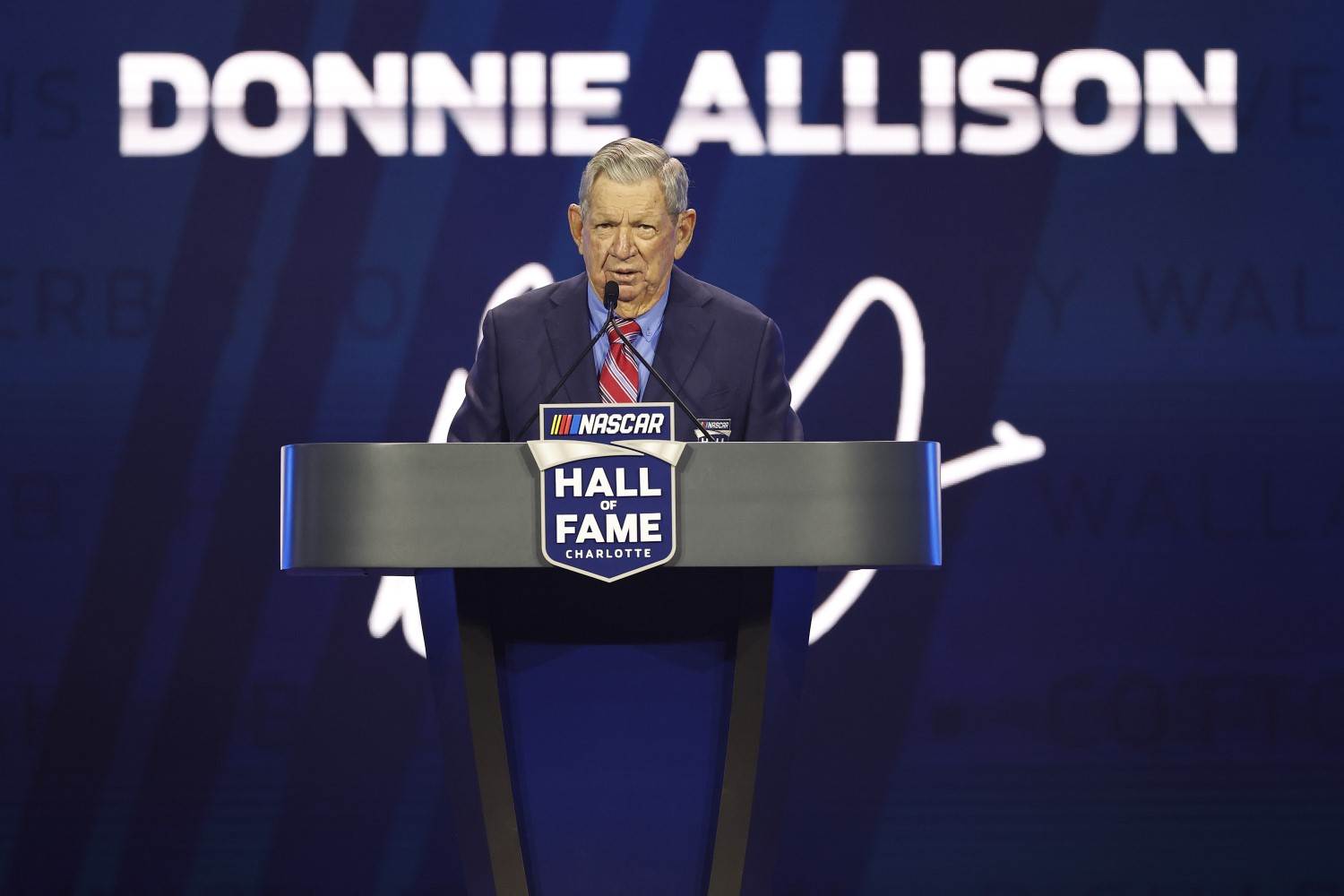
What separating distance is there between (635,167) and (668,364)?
291 mm

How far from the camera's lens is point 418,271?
366 centimetres

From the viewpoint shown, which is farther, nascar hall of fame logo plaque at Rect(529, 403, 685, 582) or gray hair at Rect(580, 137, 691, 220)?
gray hair at Rect(580, 137, 691, 220)

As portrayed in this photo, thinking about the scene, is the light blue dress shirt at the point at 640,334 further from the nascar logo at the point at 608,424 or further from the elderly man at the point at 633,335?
the nascar logo at the point at 608,424

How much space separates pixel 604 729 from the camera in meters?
1.77

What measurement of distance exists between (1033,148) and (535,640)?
246 centimetres

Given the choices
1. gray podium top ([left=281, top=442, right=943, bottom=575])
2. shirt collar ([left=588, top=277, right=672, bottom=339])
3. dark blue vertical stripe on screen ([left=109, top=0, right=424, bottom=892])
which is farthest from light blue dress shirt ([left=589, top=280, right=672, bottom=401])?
dark blue vertical stripe on screen ([left=109, top=0, right=424, bottom=892])

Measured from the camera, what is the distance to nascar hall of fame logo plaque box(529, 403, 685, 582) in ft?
4.98

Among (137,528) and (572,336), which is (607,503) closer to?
(572,336)

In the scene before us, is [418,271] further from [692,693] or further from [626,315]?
[692,693]

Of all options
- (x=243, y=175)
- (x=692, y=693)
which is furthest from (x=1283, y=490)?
(x=243, y=175)

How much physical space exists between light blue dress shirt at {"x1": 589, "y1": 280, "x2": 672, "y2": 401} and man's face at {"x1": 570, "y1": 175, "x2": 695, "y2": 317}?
0.03 meters

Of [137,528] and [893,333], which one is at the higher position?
[893,333]
